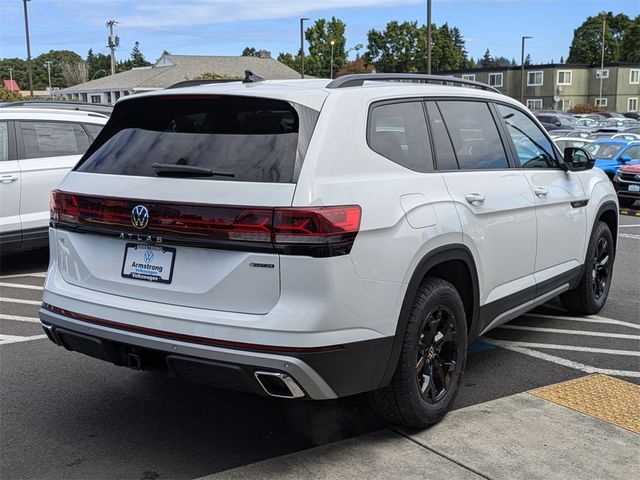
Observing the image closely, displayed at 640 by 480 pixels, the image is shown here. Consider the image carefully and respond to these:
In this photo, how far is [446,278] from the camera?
4273 millimetres

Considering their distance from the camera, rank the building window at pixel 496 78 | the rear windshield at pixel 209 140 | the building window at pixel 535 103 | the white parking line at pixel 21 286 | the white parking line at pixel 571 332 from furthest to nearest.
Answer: the building window at pixel 496 78, the building window at pixel 535 103, the white parking line at pixel 21 286, the white parking line at pixel 571 332, the rear windshield at pixel 209 140

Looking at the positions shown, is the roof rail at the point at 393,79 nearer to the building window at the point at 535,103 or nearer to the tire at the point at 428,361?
the tire at the point at 428,361

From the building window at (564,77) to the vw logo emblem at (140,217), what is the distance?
7605cm

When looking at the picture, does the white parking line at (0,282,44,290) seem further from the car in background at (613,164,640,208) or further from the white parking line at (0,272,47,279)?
the car in background at (613,164,640,208)

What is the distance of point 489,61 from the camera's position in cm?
19600

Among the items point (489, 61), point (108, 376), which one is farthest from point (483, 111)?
point (489, 61)

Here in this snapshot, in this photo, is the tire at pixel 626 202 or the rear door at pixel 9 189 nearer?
the rear door at pixel 9 189

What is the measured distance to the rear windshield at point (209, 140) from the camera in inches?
134

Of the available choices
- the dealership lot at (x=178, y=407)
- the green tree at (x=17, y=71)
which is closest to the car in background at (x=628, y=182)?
the dealership lot at (x=178, y=407)

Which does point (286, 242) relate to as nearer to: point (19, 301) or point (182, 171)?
point (182, 171)

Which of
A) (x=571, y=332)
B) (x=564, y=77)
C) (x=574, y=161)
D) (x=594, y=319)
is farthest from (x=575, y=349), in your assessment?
(x=564, y=77)

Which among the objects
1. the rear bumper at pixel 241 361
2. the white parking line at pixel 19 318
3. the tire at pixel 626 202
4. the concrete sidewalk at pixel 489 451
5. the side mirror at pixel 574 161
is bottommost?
the tire at pixel 626 202

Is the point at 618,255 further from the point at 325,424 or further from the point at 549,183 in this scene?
the point at 325,424

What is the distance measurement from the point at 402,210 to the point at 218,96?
1.08 metres
